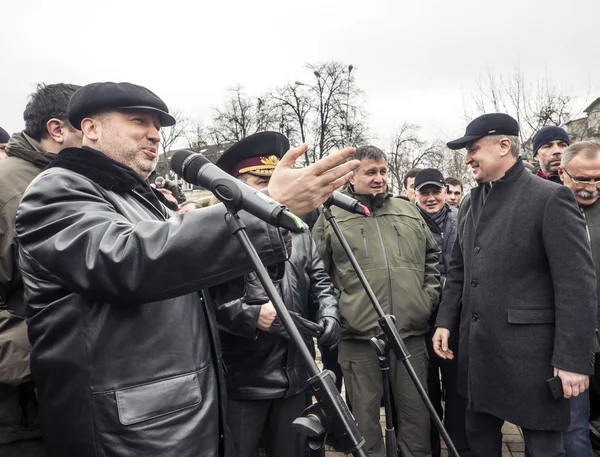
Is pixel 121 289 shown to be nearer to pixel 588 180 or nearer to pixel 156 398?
pixel 156 398

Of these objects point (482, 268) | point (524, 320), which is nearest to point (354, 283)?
point (482, 268)

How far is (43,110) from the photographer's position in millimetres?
2457

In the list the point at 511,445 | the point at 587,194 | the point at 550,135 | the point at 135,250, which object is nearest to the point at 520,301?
the point at 587,194

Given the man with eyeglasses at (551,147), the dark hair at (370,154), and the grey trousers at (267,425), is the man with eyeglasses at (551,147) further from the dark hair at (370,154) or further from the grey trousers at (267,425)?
the grey trousers at (267,425)

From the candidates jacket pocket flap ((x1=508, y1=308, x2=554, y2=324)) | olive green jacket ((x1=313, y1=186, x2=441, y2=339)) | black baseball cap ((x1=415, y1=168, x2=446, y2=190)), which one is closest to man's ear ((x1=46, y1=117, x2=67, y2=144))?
olive green jacket ((x1=313, y1=186, x2=441, y2=339))

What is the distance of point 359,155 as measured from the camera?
3904mm

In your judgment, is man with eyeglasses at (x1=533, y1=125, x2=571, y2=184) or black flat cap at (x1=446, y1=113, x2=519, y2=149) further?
man with eyeglasses at (x1=533, y1=125, x2=571, y2=184)

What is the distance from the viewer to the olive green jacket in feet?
11.4

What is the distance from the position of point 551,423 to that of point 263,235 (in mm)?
2157

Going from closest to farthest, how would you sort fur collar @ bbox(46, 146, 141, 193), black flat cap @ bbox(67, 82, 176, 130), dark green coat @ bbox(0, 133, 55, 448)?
1. fur collar @ bbox(46, 146, 141, 193)
2. black flat cap @ bbox(67, 82, 176, 130)
3. dark green coat @ bbox(0, 133, 55, 448)

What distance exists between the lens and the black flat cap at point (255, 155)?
3.24m

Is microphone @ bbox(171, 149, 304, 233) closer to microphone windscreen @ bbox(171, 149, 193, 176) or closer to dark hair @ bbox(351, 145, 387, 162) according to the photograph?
microphone windscreen @ bbox(171, 149, 193, 176)

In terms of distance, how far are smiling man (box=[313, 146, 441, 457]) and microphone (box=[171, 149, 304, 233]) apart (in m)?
2.32

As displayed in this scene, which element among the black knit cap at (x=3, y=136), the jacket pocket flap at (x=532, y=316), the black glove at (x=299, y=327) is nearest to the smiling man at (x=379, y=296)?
the black glove at (x=299, y=327)
